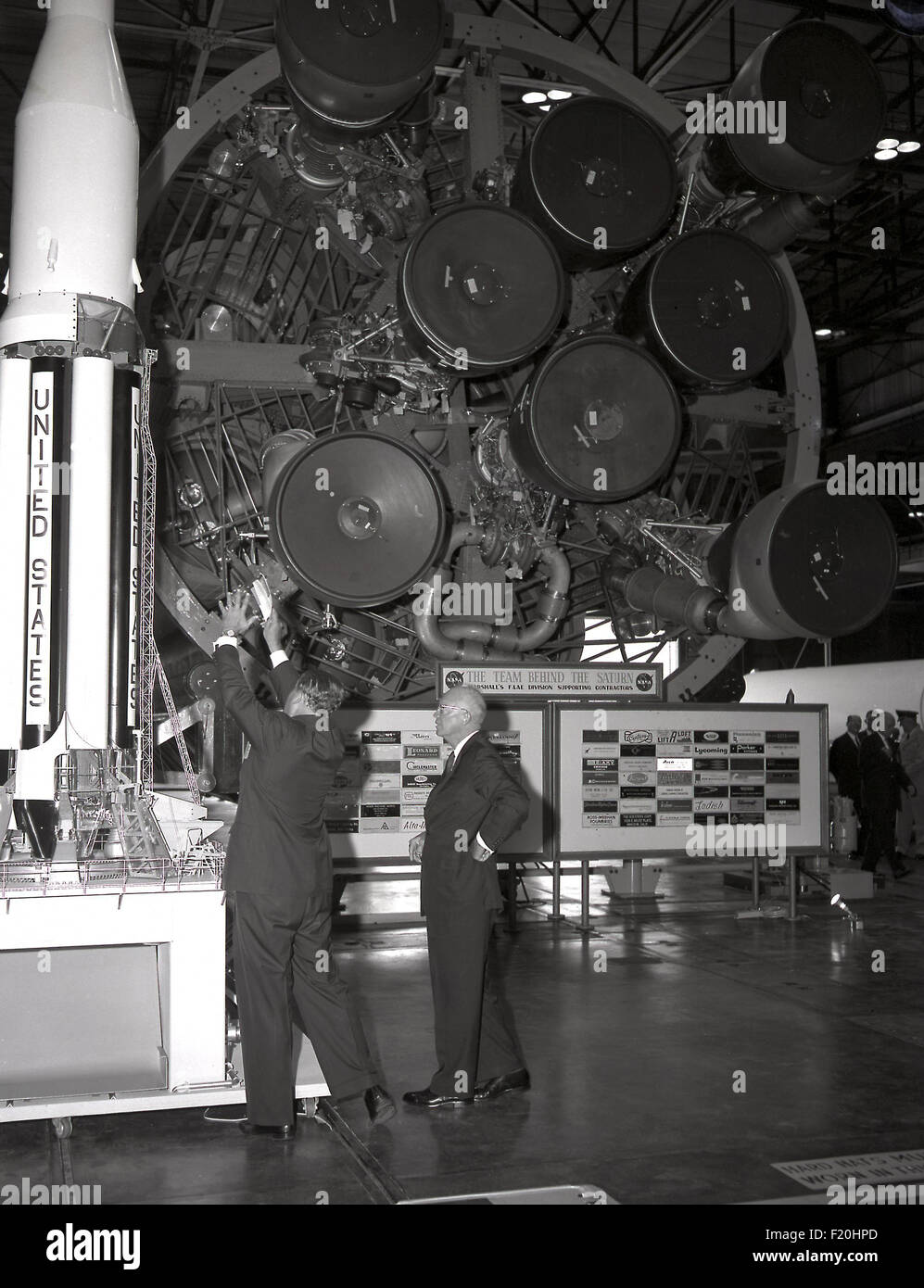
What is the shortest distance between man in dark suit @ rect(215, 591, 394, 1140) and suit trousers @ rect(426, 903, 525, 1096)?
367mm

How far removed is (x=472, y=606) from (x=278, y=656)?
414 cm

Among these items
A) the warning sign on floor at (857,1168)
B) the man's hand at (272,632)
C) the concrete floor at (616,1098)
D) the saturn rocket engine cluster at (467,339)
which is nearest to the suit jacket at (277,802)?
the man's hand at (272,632)

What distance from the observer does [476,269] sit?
8297 millimetres

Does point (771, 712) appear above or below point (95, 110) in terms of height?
below

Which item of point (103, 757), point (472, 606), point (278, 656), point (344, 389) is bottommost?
point (103, 757)

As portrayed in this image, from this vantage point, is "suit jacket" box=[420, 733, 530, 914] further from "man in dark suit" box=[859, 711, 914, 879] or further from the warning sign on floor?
"man in dark suit" box=[859, 711, 914, 879]

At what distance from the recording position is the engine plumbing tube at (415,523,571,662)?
9.41 m

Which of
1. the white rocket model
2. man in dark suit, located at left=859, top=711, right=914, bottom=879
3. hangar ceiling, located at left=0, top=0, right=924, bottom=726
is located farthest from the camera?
man in dark suit, located at left=859, top=711, right=914, bottom=879

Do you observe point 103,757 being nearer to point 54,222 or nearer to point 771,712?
point 54,222

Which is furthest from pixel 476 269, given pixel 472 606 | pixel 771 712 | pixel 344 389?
pixel 771 712

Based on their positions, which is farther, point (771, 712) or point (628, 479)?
point (771, 712)

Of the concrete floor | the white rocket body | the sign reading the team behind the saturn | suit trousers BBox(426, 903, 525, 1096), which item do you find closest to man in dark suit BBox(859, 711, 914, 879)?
the concrete floor

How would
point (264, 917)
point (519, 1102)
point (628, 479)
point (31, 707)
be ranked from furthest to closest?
point (628, 479), point (31, 707), point (519, 1102), point (264, 917)

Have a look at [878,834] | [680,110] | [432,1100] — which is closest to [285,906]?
[432,1100]
